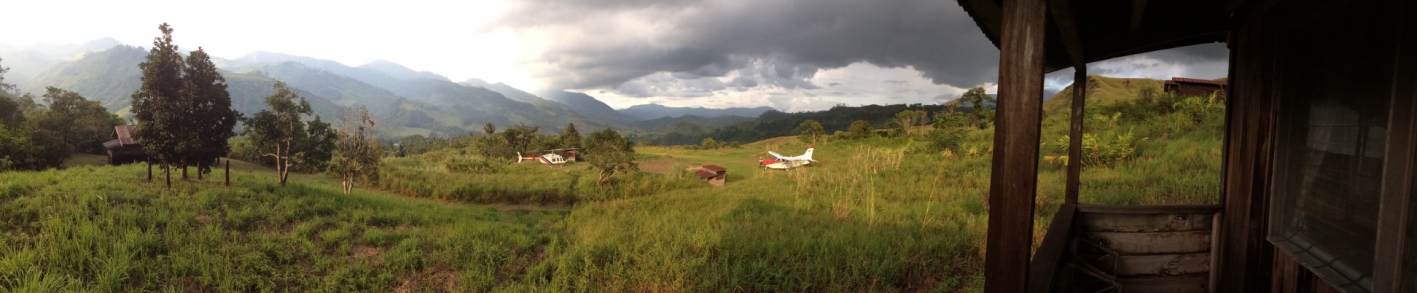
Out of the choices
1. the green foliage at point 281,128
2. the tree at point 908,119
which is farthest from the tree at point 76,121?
the tree at point 908,119

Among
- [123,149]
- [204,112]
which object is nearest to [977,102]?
[204,112]

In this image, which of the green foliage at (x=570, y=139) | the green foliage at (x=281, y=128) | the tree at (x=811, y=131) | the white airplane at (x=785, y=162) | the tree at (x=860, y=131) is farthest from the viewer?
the tree at (x=811, y=131)

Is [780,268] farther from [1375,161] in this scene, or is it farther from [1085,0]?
[1375,161]

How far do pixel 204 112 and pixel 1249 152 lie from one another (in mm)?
16311

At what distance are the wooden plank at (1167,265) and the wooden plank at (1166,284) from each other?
0.04 metres

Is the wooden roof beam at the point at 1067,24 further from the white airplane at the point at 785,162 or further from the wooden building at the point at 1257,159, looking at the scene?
the white airplane at the point at 785,162

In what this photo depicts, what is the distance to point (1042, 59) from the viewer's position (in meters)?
1.66

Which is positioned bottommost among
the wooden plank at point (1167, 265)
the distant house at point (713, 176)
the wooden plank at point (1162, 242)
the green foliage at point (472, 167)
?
the green foliage at point (472, 167)

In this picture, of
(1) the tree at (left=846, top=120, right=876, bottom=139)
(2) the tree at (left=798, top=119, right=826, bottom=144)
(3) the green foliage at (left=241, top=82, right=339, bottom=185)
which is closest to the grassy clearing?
(3) the green foliage at (left=241, top=82, right=339, bottom=185)

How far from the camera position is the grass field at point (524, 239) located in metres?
4.86

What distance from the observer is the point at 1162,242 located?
3.56 m

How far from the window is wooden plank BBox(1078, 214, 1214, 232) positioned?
2.49ft

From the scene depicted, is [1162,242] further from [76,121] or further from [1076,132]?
[76,121]

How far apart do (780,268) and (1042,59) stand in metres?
3.79
